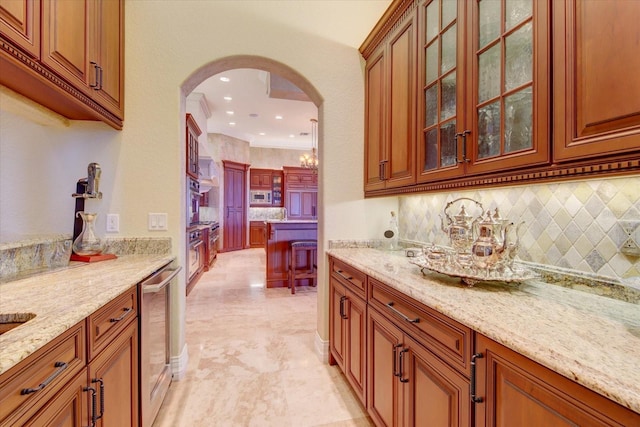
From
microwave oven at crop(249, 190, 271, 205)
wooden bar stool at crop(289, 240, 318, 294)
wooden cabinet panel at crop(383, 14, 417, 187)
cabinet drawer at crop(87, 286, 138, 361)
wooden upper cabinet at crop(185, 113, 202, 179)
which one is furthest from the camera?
microwave oven at crop(249, 190, 271, 205)

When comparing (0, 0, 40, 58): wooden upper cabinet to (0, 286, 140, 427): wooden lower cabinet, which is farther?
(0, 0, 40, 58): wooden upper cabinet

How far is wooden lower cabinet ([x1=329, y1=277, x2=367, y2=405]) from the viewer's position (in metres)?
1.76

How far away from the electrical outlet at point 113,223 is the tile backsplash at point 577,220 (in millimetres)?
2490

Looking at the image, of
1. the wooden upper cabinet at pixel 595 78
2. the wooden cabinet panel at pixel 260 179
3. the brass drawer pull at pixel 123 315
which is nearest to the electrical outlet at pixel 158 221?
the brass drawer pull at pixel 123 315

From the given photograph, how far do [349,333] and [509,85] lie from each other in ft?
5.46

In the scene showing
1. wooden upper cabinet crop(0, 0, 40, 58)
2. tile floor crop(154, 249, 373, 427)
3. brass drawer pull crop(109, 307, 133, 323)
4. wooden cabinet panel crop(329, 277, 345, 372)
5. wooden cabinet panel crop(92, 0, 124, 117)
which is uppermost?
wooden cabinet panel crop(92, 0, 124, 117)

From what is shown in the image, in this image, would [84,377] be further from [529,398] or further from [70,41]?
[70,41]

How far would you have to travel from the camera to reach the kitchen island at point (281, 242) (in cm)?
466

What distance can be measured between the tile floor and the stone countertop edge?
0.99 meters

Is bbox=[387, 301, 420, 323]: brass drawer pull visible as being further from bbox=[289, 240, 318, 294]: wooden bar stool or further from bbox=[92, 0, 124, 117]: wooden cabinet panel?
bbox=[289, 240, 318, 294]: wooden bar stool

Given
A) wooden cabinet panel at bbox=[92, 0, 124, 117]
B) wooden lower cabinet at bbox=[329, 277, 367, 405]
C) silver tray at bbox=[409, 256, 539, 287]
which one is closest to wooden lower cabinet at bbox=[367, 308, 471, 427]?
wooden lower cabinet at bbox=[329, 277, 367, 405]

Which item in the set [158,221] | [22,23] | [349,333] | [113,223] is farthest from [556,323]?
[113,223]

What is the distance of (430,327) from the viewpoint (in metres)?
1.10

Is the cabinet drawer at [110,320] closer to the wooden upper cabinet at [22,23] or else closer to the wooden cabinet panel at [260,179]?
the wooden upper cabinet at [22,23]
